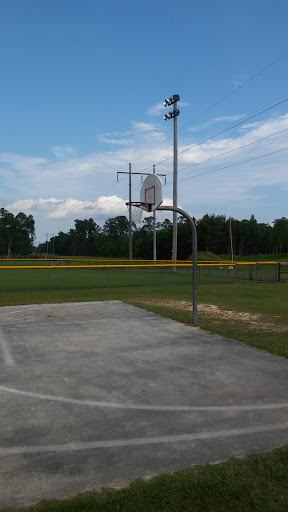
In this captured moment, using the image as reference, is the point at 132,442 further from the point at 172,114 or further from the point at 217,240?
the point at 217,240

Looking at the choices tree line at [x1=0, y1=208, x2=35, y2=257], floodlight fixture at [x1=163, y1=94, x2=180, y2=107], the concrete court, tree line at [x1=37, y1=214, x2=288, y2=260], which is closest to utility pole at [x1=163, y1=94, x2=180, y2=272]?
floodlight fixture at [x1=163, y1=94, x2=180, y2=107]

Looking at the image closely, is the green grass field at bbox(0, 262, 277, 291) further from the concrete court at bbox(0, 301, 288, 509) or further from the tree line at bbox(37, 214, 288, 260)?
the tree line at bbox(37, 214, 288, 260)

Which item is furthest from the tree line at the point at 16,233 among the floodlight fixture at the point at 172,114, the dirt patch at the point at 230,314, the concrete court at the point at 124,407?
the concrete court at the point at 124,407

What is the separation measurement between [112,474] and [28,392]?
7.09 ft

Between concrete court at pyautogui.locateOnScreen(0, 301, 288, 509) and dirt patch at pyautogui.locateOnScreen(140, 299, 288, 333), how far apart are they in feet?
6.16

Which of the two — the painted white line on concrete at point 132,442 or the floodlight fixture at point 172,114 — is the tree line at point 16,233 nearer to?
the floodlight fixture at point 172,114

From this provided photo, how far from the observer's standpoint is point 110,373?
556 cm

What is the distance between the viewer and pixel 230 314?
36.5 feet

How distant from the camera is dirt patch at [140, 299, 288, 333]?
9.02m

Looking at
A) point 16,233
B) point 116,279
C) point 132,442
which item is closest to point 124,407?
point 132,442

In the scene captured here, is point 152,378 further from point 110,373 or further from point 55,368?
point 55,368

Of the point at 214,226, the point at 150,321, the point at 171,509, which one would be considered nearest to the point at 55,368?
the point at 171,509

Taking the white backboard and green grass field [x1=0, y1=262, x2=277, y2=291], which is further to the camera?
green grass field [x1=0, y1=262, x2=277, y2=291]

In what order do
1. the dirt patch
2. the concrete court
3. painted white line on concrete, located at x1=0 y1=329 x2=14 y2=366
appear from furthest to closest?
1. the dirt patch
2. painted white line on concrete, located at x1=0 y1=329 x2=14 y2=366
3. the concrete court
